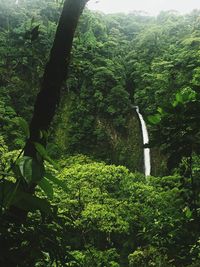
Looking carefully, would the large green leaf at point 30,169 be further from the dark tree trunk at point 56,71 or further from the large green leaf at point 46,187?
the dark tree trunk at point 56,71

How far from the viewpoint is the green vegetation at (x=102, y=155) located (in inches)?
40.6

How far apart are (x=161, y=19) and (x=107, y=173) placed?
120 feet

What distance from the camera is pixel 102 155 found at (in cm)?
2641

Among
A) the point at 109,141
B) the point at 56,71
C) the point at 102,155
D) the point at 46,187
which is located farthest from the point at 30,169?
the point at 109,141

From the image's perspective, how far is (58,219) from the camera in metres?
1.11

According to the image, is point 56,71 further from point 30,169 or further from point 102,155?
point 102,155

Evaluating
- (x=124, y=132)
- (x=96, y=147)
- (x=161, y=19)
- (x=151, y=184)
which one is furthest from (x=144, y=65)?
(x=161, y=19)

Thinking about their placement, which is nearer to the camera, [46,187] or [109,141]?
[46,187]

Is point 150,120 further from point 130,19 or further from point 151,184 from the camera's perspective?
point 130,19

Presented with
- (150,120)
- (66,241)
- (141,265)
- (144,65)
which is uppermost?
(144,65)

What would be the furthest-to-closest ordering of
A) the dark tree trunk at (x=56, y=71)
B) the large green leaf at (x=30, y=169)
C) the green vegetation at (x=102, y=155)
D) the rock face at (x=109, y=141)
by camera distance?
the rock face at (x=109, y=141)
the dark tree trunk at (x=56, y=71)
the green vegetation at (x=102, y=155)
the large green leaf at (x=30, y=169)

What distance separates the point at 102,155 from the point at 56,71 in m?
24.9

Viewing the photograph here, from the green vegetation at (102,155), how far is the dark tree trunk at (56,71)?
3cm

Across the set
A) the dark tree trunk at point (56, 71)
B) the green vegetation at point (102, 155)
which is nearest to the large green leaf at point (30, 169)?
the green vegetation at point (102, 155)
